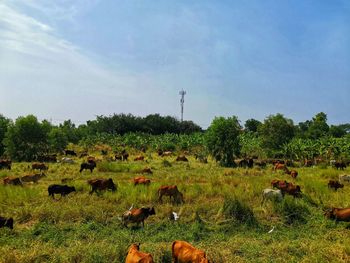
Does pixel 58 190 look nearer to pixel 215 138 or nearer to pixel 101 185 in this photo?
pixel 101 185

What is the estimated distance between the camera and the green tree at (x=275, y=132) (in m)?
49.1

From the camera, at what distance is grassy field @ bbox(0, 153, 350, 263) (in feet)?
31.3

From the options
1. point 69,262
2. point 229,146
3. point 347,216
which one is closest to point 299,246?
point 347,216

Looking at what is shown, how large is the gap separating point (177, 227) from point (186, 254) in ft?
12.4

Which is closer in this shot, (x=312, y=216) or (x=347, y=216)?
(x=347, y=216)

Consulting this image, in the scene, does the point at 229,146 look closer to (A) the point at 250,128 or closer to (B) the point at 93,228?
(B) the point at 93,228

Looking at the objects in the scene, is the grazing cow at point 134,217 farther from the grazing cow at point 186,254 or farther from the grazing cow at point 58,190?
the grazing cow at point 58,190

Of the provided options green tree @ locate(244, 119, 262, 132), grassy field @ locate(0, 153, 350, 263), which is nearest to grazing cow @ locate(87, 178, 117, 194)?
grassy field @ locate(0, 153, 350, 263)

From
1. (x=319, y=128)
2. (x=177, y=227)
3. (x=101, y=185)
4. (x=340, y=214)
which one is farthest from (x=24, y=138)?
(x=319, y=128)

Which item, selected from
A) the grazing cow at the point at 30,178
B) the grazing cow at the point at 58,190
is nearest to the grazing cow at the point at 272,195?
the grazing cow at the point at 58,190

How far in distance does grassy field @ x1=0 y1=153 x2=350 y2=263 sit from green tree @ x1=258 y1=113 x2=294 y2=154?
31619 mm

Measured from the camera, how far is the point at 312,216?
13.8 m

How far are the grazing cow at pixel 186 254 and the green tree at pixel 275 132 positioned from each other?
134ft

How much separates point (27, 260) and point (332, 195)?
13.4m
